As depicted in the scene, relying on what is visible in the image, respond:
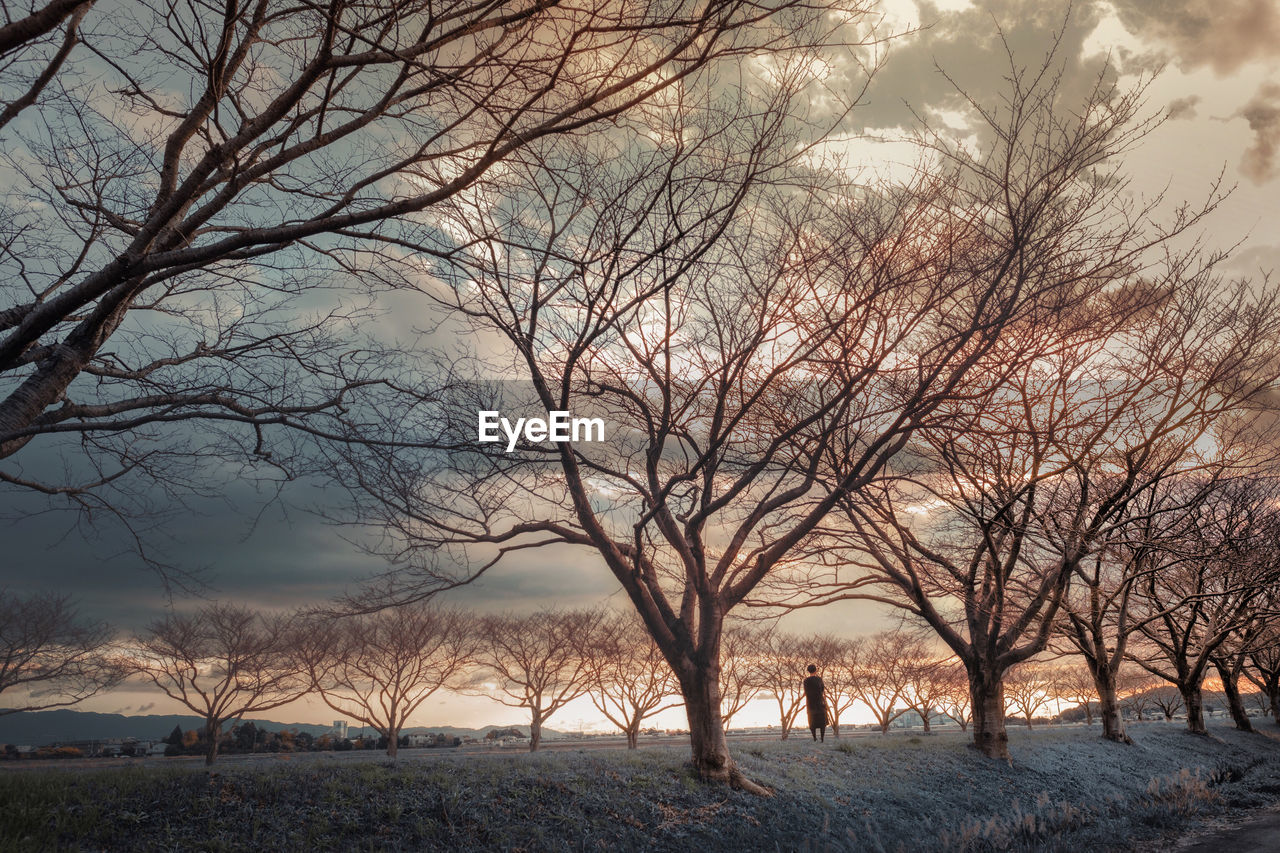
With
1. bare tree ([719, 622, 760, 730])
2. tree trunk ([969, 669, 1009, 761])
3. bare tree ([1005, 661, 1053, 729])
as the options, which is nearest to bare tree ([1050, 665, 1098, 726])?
bare tree ([1005, 661, 1053, 729])

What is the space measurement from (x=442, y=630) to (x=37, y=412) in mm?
31911

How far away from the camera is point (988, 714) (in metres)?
16.1

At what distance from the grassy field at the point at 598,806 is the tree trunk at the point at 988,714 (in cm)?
101

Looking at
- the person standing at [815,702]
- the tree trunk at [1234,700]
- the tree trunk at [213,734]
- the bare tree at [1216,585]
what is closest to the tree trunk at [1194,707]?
the bare tree at [1216,585]

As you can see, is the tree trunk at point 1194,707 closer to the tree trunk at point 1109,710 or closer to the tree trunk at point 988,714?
the tree trunk at point 1109,710

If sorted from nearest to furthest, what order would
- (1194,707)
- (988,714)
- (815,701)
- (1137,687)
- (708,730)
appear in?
(708,730) < (988,714) < (815,701) < (1194,707) < (1137,687)

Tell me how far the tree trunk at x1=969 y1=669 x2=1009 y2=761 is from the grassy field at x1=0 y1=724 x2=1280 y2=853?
3.31 ft

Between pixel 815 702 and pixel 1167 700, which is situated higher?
pixel 815 702

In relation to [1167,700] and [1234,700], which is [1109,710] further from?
[1167,700]

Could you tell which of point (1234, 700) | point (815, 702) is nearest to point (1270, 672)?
point (1234, 700)

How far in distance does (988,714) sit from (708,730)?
886cm

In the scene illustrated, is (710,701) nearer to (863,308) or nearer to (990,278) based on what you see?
(863,308)

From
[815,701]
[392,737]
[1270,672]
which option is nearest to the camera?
[815,701]

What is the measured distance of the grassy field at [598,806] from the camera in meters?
6.94
